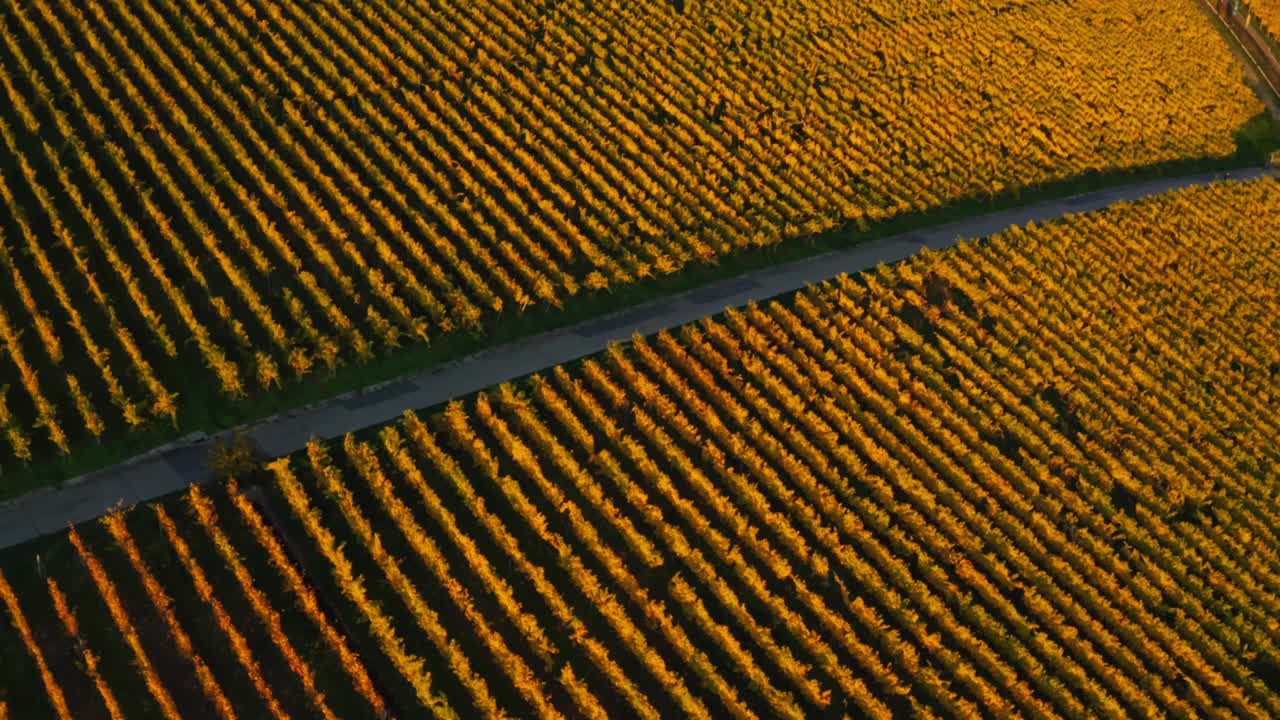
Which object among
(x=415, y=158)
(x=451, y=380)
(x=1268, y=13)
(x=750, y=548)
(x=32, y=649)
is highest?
(x=1268, y=13)

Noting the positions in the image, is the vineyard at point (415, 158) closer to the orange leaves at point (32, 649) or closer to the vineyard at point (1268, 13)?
the orange leaves at point (32, 649)

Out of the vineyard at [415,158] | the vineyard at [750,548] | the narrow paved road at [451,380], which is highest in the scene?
the vineyard at [415,158]

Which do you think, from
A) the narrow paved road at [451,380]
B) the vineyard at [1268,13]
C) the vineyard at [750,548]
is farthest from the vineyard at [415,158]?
the vineyard at [1268,13]

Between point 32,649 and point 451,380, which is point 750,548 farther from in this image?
point 32,649

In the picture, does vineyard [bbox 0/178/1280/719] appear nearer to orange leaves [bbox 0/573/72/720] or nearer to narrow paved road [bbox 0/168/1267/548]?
orange leaves [bbox 0/573/72/720]

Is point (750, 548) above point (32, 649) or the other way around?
the other way around

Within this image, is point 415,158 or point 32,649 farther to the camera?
point 415,158

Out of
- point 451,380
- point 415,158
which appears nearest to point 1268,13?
point 415,158
